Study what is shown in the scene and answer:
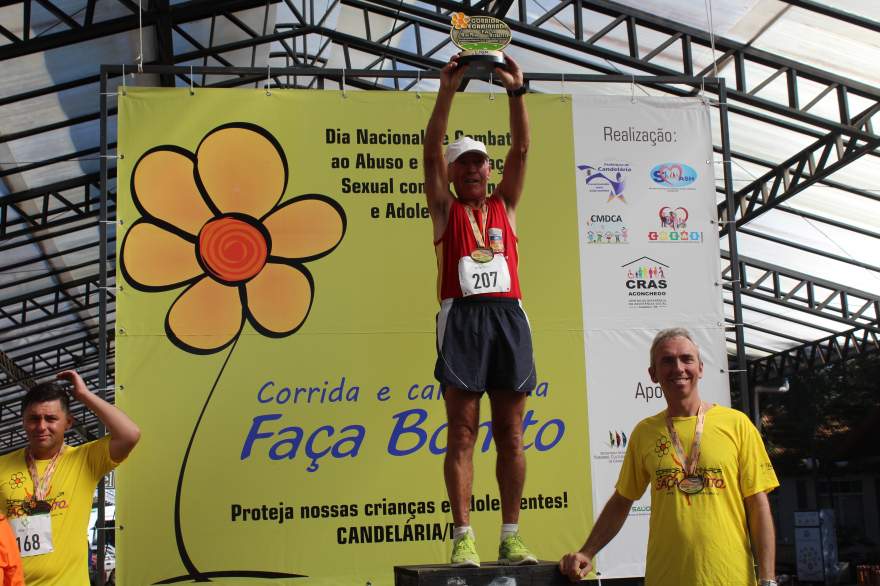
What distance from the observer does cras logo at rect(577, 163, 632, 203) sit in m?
4.52

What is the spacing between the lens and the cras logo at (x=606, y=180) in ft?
14.8

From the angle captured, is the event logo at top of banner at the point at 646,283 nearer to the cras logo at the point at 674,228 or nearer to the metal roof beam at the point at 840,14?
the cras logo at the point at 674,228

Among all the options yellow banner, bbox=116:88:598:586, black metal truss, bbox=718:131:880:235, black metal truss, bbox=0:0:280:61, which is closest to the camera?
yellow banner, bbox=116:88:598:586

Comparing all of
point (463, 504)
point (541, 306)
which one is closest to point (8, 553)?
point (463, 504)

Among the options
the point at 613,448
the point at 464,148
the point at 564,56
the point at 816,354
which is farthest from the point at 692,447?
the point at 816,354

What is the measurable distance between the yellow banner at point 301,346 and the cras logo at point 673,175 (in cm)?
46

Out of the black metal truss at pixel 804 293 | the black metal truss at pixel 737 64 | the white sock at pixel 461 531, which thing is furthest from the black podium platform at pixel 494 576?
the black metal truss at pixel 804 293

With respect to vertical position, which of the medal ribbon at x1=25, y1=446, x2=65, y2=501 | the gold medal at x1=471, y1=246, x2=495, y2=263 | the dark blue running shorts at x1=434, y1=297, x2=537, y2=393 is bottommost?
the medal ribbon at x1=25, y1=446, x2=65, y2=501

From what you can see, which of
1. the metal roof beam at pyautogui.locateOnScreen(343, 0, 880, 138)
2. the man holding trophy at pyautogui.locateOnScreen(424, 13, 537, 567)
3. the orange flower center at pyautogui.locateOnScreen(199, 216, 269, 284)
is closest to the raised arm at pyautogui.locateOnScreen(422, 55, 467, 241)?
the man holding trophy at pyautogui.locateOnScreen(424, 13, 537, 567)

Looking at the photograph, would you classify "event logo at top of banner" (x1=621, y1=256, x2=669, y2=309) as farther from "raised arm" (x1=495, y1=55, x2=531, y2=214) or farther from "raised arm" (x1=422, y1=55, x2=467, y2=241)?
"raised arm" (x1=422, y1=55, x2=467, y2=241)

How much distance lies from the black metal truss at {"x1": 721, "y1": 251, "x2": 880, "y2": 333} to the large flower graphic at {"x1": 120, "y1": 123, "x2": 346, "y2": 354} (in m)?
9.92

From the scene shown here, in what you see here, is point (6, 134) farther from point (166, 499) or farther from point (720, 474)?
point (720, 474)

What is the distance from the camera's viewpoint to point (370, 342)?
4227mm

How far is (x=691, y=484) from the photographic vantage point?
239cm
